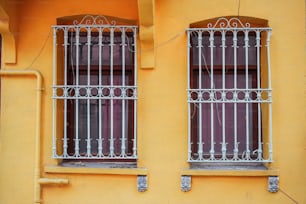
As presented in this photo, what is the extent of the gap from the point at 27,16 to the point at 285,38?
3192mm

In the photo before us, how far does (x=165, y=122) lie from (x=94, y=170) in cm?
103

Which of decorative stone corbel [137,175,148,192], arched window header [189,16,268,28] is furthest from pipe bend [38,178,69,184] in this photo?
arched window header [189,16,268,28]

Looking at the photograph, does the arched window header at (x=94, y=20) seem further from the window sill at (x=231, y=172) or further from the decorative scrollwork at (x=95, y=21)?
the window sill at (x=231, y=172)

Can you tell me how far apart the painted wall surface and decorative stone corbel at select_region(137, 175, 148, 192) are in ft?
0.17

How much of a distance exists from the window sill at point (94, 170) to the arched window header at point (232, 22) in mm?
1901

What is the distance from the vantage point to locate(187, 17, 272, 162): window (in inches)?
197

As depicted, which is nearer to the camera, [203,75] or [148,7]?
[148,7]

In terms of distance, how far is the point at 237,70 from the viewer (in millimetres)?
5230

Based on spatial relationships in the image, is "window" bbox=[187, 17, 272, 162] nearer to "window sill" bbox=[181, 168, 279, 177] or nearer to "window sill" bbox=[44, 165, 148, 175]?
"window sill" bbox=[181, 168, 279, 177]

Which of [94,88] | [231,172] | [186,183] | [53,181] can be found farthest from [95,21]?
[231,172]

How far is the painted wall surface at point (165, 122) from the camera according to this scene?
16.3ft

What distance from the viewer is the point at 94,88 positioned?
5.18 metres

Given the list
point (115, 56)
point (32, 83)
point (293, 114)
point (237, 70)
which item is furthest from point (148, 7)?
point (293, 114)

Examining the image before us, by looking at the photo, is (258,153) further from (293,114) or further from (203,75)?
(203,75)
